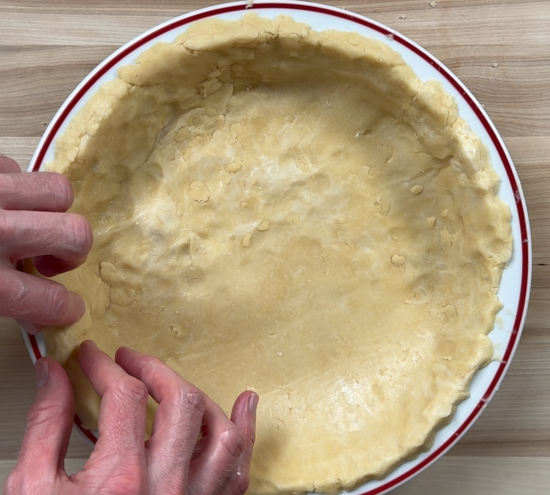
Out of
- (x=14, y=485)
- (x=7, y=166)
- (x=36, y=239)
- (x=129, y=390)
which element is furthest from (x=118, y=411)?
(x=7, y=166)

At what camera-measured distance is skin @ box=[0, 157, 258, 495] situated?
59cm

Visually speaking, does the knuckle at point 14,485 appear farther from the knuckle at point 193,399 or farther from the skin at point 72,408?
the knuckle at point 193,399

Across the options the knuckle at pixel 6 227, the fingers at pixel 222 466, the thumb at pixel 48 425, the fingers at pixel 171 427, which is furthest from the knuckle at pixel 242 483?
the knuckle at pixel 6 227

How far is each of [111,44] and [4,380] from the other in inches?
27.6

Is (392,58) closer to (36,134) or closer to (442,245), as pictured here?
(442,245)

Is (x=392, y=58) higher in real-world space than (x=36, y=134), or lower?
higher

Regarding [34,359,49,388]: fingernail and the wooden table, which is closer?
[34,359,49,388]: fingernail

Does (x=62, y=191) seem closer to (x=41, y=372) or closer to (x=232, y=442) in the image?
(x=41, y=372)

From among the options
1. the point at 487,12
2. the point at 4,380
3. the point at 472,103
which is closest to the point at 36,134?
the point at 4,380

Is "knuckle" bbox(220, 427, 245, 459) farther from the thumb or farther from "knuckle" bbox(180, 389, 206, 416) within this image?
the thumb

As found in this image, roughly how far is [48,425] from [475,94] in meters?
0.96

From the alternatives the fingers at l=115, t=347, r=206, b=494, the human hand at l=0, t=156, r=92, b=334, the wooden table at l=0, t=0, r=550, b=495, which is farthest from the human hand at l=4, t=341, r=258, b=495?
the wooden table at l=0, t=0, r=550, b=495

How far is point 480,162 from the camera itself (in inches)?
30.9

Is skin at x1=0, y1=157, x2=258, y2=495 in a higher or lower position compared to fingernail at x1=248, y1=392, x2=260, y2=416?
higher
